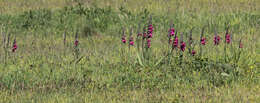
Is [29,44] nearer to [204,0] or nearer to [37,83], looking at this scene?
[37,83]

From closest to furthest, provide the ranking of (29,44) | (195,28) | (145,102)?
(145,102) < (29,44) < (195,28)

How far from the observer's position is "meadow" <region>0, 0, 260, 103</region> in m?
6.41

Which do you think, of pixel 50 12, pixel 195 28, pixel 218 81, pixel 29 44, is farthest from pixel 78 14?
pixel 218 81

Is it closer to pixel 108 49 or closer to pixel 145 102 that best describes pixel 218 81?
pixel 145 102

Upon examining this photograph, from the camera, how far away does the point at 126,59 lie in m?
8.27

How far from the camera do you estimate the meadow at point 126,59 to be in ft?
21.0

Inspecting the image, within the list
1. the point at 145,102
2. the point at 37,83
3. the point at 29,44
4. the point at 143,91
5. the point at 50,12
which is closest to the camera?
the point at 145,102

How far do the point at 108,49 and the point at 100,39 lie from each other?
5.24ft

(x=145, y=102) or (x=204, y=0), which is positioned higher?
(x=204, y=0)

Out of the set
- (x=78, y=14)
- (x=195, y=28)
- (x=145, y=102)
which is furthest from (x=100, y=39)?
(x=145, y=102)

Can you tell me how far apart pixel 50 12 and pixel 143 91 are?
664 cm

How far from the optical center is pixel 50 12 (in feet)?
41.4

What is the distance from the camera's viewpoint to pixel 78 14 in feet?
40.5

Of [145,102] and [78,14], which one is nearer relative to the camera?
[145,102]
